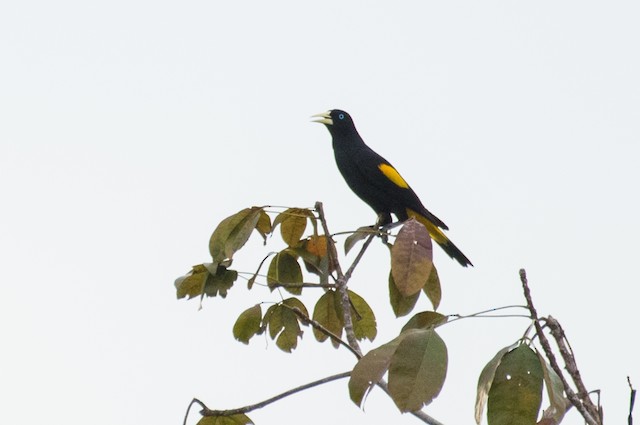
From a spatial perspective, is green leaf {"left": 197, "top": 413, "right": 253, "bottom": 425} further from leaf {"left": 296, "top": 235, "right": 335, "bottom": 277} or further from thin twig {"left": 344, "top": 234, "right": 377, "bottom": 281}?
leaf {"left": 296, "top": 235, "right": 335, "bottom": 277}

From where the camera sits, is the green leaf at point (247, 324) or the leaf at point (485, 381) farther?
the green leaf at point (247, 324)

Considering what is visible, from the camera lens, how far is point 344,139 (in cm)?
810

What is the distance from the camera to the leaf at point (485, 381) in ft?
8.32

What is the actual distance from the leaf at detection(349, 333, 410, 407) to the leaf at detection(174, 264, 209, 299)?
1281 mm

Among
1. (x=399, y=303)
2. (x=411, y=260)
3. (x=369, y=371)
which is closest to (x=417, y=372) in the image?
(x=369, y=371)

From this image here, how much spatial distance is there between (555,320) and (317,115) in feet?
20.2

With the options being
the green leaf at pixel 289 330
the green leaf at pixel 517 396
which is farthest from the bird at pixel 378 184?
the green leaf at pixel 517 396

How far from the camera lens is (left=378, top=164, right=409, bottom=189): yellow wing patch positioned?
23.6 feet

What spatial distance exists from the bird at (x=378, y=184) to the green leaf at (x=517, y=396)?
4.04m

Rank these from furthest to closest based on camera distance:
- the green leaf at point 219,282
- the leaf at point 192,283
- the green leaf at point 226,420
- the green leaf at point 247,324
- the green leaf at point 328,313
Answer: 1. the green leaf at point 328,313
2. the green leaf at point 247,324
3. the leaf at point 192,283
4. the green leaf at point 219,282
5. the green leaf at point 226,420

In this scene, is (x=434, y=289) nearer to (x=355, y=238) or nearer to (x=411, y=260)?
(x=355, y=238)

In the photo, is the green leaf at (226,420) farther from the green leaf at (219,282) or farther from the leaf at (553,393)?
the leaf at (553,393)

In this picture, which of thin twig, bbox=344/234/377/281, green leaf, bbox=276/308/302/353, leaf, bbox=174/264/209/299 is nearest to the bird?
green leaf, bbox=276/308/302/353

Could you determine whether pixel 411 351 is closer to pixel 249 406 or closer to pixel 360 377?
pixel 360 377
